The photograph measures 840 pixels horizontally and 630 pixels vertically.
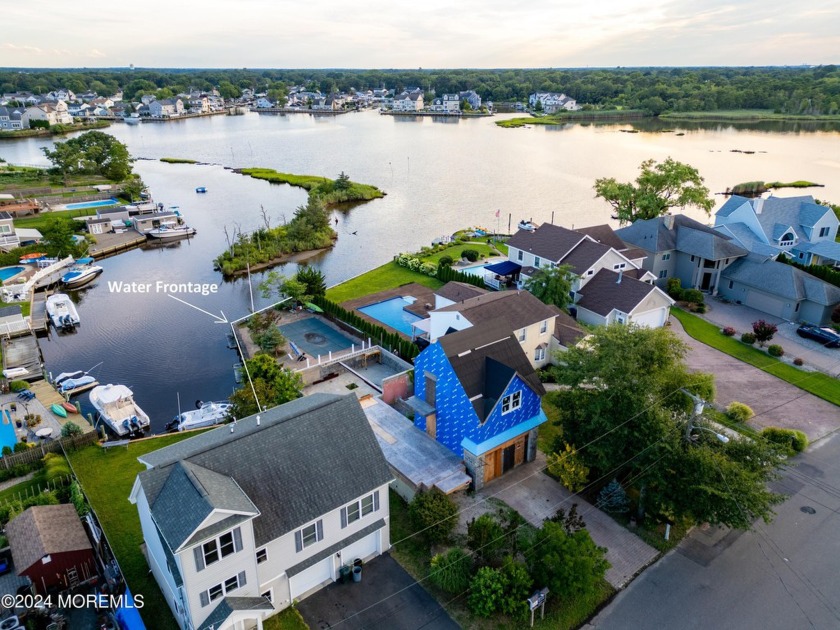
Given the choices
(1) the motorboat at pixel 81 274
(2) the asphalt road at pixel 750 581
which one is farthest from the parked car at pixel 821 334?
(1) the motorboat at pixel 81 274

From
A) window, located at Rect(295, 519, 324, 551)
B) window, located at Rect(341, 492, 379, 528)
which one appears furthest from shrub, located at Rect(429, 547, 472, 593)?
window, located at Rect(295, 519, 324, 551)

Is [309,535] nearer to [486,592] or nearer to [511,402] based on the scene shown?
[486,592]

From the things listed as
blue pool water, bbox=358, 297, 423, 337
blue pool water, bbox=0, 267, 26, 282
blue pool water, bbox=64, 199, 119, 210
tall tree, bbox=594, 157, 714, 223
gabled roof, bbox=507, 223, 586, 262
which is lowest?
blue pool water, bbox=358, 297, 423, 337

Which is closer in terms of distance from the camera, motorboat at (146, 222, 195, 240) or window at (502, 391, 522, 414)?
window at (502, 391, 522, 414)

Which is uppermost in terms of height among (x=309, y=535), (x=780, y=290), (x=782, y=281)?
(x=782, y=281)

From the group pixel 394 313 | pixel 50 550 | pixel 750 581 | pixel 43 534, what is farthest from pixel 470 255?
pixel 50 550

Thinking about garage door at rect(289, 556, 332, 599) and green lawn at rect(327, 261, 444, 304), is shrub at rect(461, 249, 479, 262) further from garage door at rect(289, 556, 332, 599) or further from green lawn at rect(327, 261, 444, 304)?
garage door at rect(289, 556, 332, 599)
